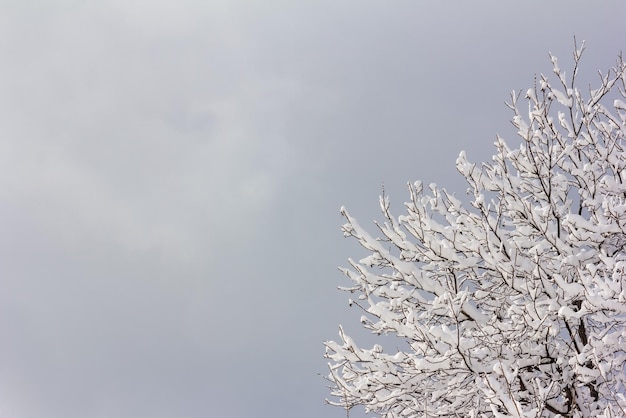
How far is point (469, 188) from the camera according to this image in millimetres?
6762

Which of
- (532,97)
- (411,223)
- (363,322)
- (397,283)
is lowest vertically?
(363,322)

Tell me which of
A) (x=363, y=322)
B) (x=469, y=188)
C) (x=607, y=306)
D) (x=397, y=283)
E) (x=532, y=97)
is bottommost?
(x=607, y=306)

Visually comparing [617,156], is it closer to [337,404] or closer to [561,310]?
[561,310]

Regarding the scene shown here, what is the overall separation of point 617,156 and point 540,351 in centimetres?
265

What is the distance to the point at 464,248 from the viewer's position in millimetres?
6027

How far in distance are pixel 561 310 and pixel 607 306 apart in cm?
43

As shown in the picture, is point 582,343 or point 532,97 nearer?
point 582,343

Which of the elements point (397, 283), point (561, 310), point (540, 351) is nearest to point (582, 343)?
point (540, 351)

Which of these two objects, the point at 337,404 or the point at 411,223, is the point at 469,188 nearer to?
the point at 411,223

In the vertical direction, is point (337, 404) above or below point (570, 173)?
below

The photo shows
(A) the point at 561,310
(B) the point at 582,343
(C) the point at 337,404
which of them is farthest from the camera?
(C) the point at 337,404

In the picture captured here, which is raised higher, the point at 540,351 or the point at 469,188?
the point at 469,188

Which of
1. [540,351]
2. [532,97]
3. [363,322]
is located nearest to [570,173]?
[532,97]

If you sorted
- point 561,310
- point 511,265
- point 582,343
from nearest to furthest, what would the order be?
point 561,310 → point 511,265 → point 582,343
